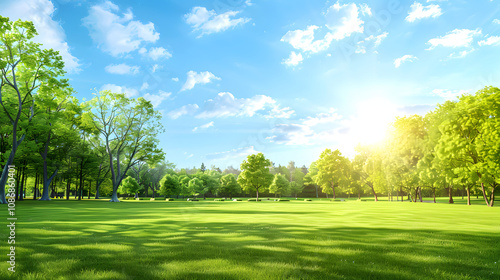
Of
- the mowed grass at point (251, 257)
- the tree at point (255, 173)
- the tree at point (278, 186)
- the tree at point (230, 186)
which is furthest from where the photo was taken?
the tree at point (230, 186)

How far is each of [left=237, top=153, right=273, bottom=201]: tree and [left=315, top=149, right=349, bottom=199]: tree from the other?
16.5 metres

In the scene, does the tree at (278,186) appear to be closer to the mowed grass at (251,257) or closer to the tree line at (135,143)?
the tree line at (135,143)

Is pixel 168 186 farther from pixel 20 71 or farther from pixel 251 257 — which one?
pixel 251 257

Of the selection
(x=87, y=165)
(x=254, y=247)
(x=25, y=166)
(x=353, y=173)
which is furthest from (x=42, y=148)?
(x=353, y=173)

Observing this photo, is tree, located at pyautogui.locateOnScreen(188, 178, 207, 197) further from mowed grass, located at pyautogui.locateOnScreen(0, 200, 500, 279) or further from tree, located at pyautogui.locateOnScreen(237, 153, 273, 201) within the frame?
mowed grass, located at pyautogui.locateOnScreen(0, 200, 500, 279)

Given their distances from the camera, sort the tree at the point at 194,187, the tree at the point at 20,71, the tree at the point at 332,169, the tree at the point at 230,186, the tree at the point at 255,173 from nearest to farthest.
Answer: the tree at the point at 20,71
the tree at the point at 255,173
the tree at the point at 332,169
the tree at the point at 194,187
the tree at the point at 230,186

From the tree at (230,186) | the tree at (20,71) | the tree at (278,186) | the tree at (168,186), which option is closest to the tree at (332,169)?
the tree at (278,186)

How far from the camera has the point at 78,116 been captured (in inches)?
2302

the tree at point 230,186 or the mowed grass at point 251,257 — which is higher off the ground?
the mowed grass at point 251,257

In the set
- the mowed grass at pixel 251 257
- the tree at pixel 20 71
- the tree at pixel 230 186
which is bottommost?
the tree at pixel 230 186

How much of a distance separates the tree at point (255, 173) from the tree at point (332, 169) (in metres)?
16.5

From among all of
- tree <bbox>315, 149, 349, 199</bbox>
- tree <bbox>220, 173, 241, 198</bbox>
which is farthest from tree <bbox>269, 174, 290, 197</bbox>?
tree <bbox>315, 149, 349, 199</bbox>

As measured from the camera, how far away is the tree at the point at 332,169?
271ft

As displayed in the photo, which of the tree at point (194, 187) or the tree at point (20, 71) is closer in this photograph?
the tree at point (20, 71)
